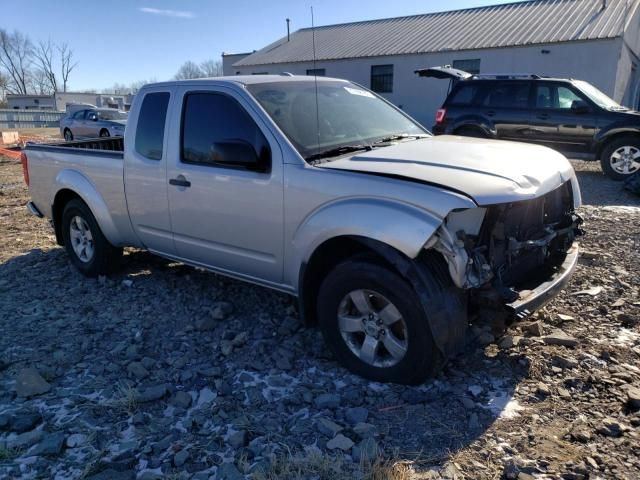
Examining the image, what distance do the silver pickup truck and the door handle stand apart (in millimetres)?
14

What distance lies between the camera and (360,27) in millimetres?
29359

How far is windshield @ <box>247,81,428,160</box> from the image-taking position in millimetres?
3734

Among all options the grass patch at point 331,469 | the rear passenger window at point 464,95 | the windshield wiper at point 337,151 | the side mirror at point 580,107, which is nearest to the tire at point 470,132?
the rear passenger window at point 464,95

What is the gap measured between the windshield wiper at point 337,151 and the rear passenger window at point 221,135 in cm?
31

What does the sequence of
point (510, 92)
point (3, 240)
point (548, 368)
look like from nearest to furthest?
point (548, 368) < point (3, 240) < point (510, 92)

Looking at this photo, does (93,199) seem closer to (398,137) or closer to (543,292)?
(398,137)

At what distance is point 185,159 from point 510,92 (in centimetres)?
893

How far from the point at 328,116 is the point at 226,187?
955mm

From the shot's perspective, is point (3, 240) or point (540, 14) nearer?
point (3, 240)

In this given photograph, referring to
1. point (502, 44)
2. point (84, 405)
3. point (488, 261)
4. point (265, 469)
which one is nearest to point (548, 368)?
point (488, 261)

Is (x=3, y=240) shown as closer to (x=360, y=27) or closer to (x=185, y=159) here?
(x=185, y=159)

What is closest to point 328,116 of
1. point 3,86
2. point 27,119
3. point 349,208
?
point 349,208

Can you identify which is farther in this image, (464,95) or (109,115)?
(109,115)

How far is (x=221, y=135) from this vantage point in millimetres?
4000
